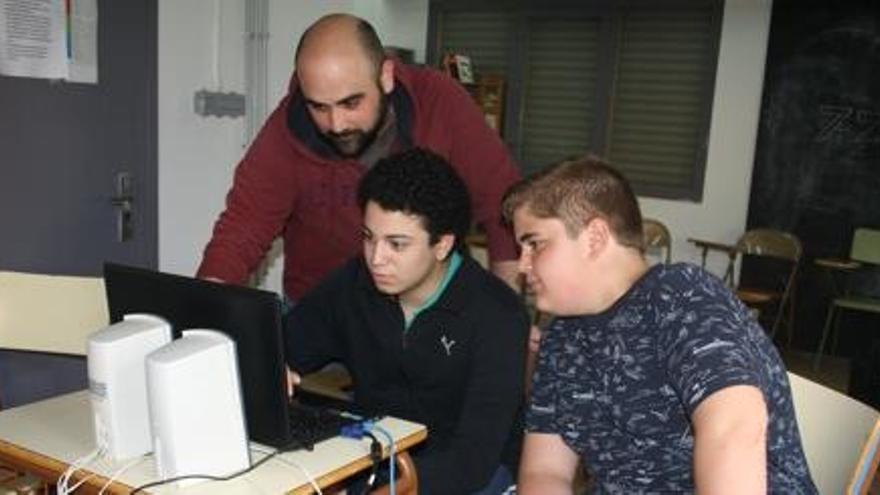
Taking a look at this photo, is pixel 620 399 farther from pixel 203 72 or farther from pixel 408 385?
pixel 203 72

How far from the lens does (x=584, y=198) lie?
1192 millimetres

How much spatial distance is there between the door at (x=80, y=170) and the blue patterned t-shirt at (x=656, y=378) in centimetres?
203

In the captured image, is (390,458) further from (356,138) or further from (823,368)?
(823,368)

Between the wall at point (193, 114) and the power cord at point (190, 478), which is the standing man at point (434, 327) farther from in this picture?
the wall at point (193, 114)

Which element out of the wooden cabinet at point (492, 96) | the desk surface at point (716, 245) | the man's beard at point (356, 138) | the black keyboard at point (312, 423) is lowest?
the desk surface at point (716, 245)

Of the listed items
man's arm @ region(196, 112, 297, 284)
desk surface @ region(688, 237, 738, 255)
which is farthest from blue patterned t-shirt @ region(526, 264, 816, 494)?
desk surface @ region(688, 237, 738, 255)

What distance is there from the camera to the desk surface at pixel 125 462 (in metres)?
1.25

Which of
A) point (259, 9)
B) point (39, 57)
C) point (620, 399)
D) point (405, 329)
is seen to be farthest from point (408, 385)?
point (259, 9)

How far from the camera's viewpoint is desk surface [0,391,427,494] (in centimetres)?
125

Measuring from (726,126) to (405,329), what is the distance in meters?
4.42

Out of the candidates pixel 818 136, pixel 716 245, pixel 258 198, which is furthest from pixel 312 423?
pixel 818 136

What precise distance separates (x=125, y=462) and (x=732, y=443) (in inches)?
35.7

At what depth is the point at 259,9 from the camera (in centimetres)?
336

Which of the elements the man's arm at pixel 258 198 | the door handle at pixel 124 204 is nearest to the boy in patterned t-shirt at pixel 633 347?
the man's arm at pixel 258 198
